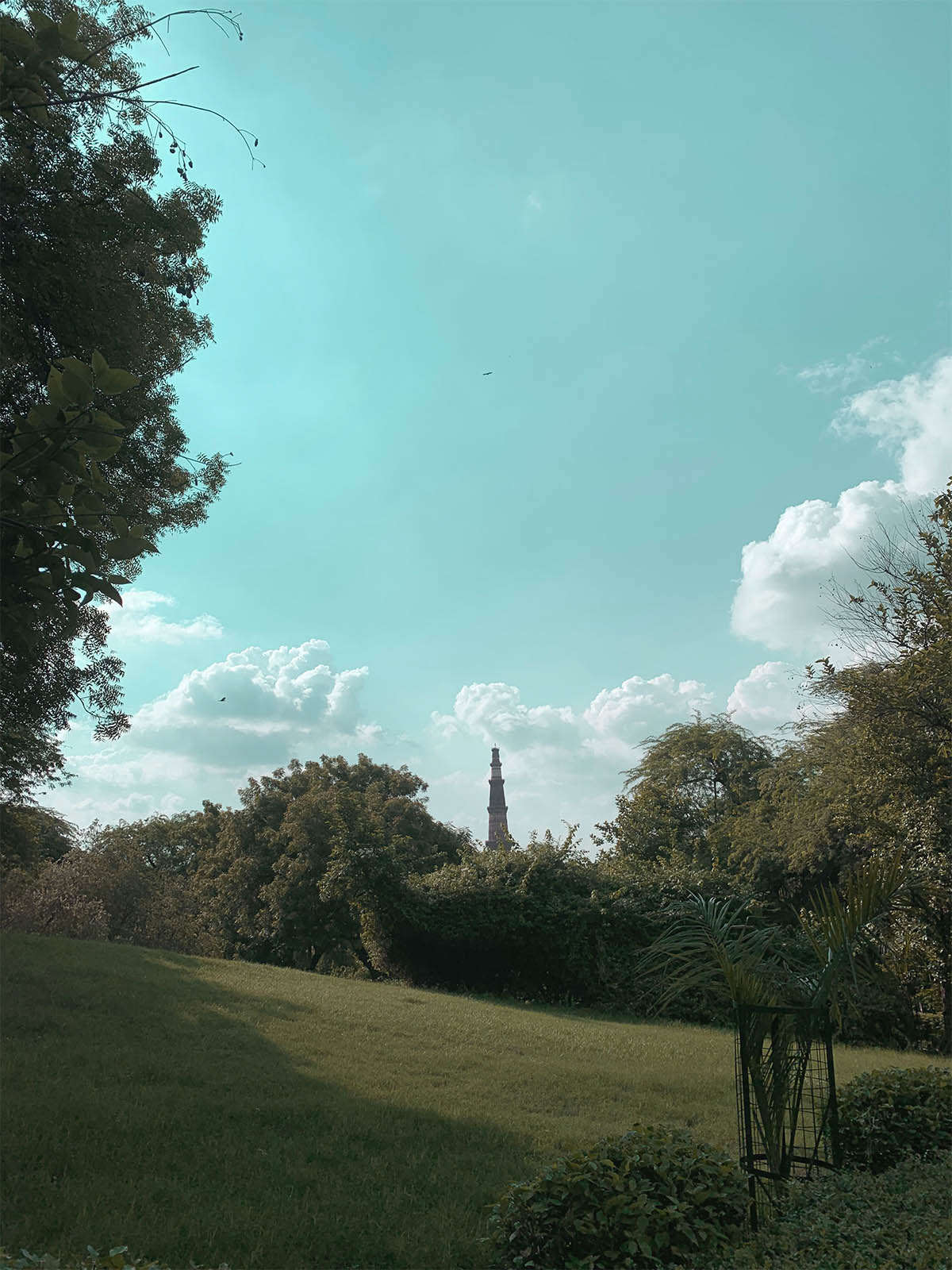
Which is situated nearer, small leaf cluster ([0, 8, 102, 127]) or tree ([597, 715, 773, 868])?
small leaf cluster ([0, 8, 102, 127])

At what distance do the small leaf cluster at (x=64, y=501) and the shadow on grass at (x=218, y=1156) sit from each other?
3241 millimetres

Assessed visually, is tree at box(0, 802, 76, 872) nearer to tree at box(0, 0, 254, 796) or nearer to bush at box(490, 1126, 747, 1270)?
tree at box(0, 0, 254, 796)

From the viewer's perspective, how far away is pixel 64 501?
2525mm

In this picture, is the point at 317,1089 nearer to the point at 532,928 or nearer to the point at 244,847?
the point at 532,928

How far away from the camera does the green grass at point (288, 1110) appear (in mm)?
4191

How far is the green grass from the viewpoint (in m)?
4.19

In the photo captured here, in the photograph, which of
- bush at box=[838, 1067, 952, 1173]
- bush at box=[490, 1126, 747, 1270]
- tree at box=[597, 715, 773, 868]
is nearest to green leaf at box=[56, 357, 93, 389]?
bush at box=[490, 1126, 747, 1270]

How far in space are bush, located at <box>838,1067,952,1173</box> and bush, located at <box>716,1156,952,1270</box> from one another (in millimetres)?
601

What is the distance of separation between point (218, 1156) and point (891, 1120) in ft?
14.1

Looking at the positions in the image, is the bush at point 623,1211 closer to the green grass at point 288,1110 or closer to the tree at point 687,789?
the green grass at point 288,1110

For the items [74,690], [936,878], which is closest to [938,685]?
[936,878]

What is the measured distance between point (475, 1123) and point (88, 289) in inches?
278

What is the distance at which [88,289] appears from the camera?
6.55 meters

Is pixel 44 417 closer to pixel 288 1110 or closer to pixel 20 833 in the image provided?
pixel 288 1110
